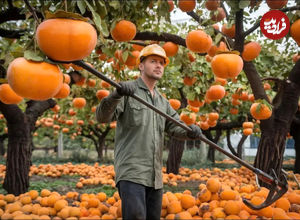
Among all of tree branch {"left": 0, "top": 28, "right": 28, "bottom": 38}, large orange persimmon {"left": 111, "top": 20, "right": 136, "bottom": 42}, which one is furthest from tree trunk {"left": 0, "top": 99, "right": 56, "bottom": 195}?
large orange persimmon {"left": 111, "top": 20, "right": 136, "bottom": 42}

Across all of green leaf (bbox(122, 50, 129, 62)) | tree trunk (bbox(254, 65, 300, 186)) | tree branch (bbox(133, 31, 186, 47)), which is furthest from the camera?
tree trunk (bbox(254, 65, 300, 186))

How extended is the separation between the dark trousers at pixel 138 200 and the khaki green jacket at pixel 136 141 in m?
0.06

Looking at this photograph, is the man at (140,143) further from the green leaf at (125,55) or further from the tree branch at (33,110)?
the tree branch at (33,110)

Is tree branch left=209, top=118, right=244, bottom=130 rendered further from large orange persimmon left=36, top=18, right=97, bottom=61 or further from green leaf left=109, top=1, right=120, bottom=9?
large orange persimmon left=36, top=18, right=97, bottom=61

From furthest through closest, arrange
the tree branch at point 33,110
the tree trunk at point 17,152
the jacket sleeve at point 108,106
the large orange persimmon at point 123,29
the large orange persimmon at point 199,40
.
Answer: the tree branch at point 33,110, the tree trunk at point 17,152, the large orange persimmon at point 199,40, the large orange persimmon at point 123,29, the jacket sleeve at point 108,106

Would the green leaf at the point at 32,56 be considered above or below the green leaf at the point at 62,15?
below

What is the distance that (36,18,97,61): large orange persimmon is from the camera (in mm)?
1238

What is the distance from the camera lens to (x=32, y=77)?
1257 millimetres

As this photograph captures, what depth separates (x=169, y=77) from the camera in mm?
7012

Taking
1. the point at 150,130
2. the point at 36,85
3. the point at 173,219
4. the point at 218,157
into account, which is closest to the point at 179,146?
the point at 173,219

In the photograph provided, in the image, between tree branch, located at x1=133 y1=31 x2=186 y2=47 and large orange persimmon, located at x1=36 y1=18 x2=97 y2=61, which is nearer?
large orange persimmon, located at x1=36 y1=18 x2=97 y2=61

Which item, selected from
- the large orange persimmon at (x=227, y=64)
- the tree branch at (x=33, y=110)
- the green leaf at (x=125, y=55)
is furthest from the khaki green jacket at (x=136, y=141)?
the tree branch at (x=33, y=110)

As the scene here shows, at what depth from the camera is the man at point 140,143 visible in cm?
226

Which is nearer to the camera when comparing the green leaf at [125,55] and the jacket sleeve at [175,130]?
the jacket sleeve at [175,130]
